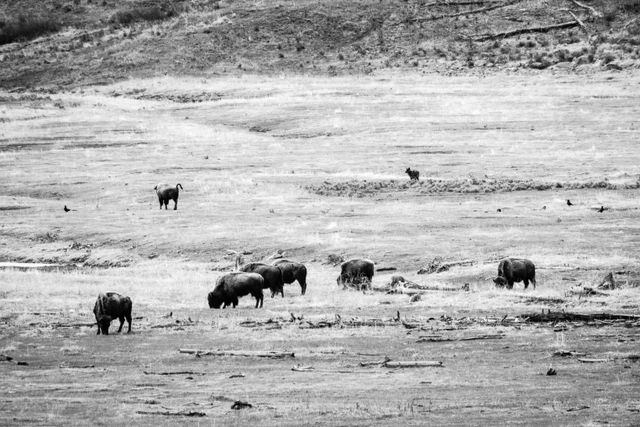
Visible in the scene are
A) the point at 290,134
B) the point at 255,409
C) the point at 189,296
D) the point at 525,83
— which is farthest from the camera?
the point at 525,83

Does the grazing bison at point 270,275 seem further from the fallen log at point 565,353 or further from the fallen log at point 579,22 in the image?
the fallen log at point 579,22

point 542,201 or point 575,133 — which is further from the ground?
point 575,133

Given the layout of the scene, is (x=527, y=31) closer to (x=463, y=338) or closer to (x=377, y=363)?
(x=463, y=338)

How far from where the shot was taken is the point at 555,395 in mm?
18094

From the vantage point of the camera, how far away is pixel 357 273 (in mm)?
34125

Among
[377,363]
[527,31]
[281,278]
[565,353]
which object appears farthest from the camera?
[527,31]

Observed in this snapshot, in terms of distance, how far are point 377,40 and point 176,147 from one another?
1518 inches

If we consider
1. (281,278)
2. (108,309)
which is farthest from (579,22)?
(108,309)

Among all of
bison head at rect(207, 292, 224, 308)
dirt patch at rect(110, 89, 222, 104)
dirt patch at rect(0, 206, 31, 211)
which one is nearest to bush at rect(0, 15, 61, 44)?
dirt patch at rect(110, 89, 222, 104)

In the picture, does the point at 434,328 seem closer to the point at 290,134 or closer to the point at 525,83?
the point at 290,134

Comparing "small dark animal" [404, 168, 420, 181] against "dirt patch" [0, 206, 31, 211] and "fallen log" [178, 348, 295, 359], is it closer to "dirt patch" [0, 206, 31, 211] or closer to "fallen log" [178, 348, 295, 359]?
"dirt patch" [0, 206, 31, 211]

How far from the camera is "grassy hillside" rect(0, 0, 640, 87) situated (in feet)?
324

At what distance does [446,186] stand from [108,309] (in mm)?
31931

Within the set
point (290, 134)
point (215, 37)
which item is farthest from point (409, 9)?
point (290, 134)
